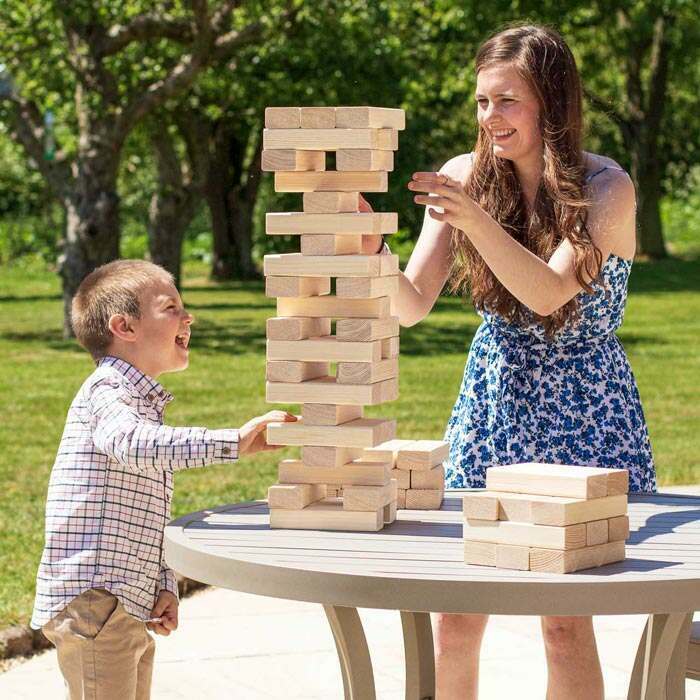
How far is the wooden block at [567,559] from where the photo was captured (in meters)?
2.55

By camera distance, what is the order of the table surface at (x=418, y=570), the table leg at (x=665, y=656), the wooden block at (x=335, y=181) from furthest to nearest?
the wooden block at (x=335, y=181) → the table leg at (x=665, y=656) → the table surface at (x=418, y=570)

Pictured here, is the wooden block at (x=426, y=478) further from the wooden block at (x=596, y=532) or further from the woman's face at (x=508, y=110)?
the woman's face at (x=508, y=110)

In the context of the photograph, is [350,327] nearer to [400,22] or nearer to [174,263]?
[400,22]

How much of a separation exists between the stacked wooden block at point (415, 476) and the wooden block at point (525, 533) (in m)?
0.60

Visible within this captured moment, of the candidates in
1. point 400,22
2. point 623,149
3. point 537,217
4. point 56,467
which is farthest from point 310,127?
point 623,149

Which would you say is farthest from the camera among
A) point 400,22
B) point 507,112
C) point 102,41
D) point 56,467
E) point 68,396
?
point 400,22

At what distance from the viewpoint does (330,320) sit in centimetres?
298

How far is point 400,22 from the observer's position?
67.0 feet

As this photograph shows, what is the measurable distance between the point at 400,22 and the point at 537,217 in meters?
17.5

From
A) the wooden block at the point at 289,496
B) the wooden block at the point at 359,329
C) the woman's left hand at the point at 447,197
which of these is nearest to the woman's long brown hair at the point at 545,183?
the woman's left hand at the point at 447,197

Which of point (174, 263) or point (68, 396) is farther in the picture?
point (174, 263)

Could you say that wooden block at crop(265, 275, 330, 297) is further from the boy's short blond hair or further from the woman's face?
the woman's face

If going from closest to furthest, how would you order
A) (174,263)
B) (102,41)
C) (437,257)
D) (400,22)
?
(437,257), (102,41), (400,22), (174,263)

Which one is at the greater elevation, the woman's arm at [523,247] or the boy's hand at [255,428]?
the woman's arm at [523,247]
